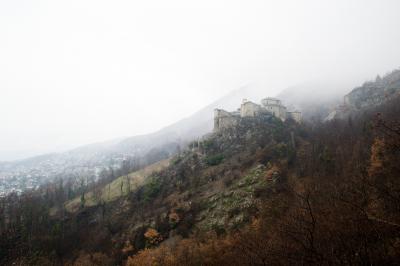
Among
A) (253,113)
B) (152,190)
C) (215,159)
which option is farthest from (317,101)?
(152,190)

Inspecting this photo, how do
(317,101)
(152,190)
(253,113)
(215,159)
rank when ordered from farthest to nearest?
(317,101)
(253,113)
(215,159)
(152,190)

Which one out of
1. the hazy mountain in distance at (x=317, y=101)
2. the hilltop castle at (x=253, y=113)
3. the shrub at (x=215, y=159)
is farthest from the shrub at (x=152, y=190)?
the hazy mountain in distance at (x=317, y=101)

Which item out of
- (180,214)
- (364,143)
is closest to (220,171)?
(180,214)

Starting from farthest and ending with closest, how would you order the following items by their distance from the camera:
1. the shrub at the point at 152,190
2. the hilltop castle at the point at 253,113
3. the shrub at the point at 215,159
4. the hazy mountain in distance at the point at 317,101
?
the hazy mountain in distance at the point at 317,101
the hilltop castle at the point at 253,113
the shrub at the point at 215,159
the shrub at the point at 152,190

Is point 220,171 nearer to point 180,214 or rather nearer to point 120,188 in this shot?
point 180,214

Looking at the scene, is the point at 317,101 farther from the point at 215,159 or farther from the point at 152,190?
the point at 152,190

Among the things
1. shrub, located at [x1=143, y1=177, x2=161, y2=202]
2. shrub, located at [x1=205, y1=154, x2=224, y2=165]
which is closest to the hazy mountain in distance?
shrub, located at [x1=205, y1=154, x2=224, y2=165]

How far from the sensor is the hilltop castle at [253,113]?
306 feet

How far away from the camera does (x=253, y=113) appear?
305 feet

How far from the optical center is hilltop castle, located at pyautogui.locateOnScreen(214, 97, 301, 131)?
93.2 m

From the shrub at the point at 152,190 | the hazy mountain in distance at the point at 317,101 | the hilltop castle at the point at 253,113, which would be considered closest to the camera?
the shrub at the point at 152,190

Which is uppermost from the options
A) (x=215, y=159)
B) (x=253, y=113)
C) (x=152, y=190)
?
(x=253, y=113)

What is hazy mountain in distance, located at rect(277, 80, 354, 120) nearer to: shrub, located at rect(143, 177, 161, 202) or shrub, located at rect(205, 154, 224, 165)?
shrub, located at rect(205, 154, 224, 165)

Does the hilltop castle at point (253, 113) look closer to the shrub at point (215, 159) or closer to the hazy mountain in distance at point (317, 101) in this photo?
the shrub at point (215, 159)
